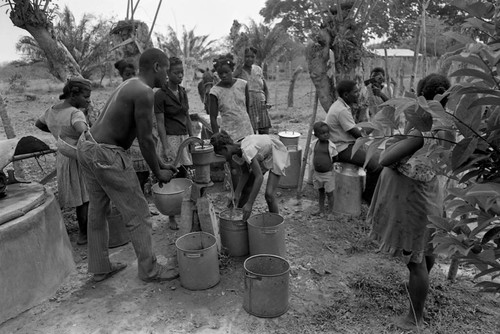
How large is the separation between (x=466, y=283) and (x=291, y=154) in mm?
2748

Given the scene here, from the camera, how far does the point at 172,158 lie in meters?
4.51

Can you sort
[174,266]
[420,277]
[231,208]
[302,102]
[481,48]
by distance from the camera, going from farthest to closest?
[302,102], [231,208], [174,266], [420,277], [481,48]

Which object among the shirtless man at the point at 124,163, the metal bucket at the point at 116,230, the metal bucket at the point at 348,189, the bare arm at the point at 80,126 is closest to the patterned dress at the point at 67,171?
the bare arm at the point at 80,126

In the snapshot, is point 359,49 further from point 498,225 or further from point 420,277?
point 498,225

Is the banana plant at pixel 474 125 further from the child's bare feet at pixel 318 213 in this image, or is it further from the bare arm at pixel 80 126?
the child's bare feet at pixel 318 213

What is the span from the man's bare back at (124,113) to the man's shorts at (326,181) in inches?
89.1

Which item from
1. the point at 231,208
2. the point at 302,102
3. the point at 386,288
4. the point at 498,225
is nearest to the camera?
the point at 498,225

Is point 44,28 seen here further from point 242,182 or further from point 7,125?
point 242,182

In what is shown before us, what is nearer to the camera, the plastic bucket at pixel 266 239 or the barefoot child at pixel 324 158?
the plastic bucket at pixel 266 239

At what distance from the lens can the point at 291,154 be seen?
539 centimetres

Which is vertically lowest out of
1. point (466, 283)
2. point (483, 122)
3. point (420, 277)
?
point (466, 283)

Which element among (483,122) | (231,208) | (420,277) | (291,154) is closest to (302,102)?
(291,154)

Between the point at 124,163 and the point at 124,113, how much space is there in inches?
15.4

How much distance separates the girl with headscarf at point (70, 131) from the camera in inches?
140
